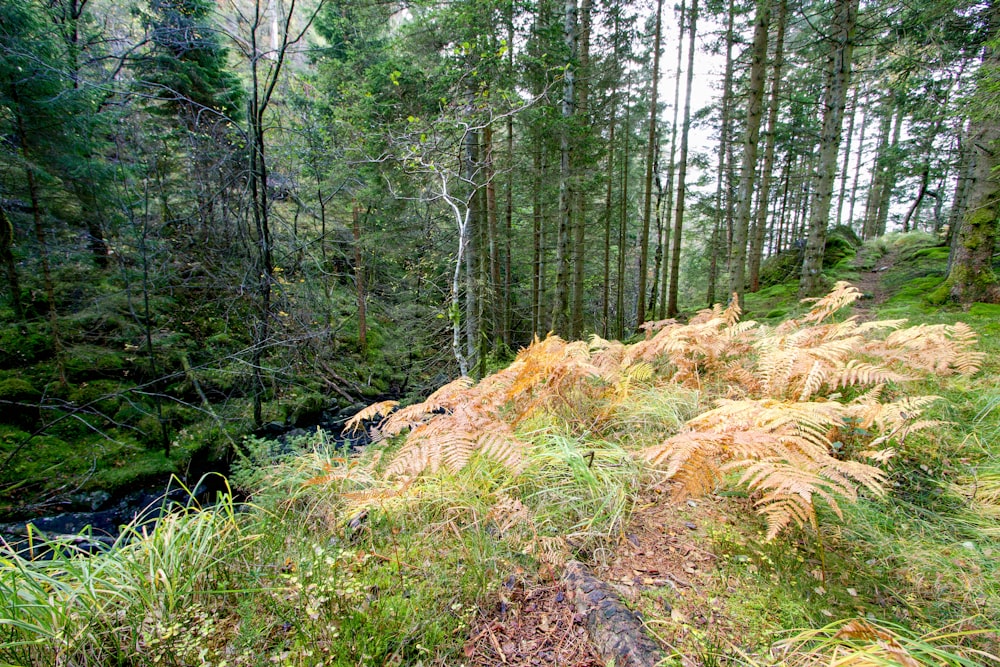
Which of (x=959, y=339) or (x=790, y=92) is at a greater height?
(x=790, y=92)

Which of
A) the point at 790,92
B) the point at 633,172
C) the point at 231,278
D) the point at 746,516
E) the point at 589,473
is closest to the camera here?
the point at 746,516

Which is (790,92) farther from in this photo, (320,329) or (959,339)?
(320,329)

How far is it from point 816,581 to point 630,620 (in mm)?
817

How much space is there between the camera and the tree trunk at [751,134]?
7027 millimetres

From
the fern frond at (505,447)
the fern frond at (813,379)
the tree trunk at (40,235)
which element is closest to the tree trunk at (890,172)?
the fern frond at (813,379)

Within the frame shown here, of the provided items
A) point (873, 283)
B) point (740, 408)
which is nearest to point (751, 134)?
point (873, 283)

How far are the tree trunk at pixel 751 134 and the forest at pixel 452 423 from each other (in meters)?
0.09

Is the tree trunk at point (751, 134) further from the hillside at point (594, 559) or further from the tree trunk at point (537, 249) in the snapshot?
the hillside at point (594, 559)

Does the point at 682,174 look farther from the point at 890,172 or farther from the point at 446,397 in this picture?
the point at 446,397

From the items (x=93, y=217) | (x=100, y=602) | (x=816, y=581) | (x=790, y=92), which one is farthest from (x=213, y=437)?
(x=790, y=92)

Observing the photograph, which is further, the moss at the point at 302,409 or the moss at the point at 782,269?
the moss at the point at 782,269

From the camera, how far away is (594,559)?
69.4 inches

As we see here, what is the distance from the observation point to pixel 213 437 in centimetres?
690

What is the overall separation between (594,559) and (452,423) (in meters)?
1.17
